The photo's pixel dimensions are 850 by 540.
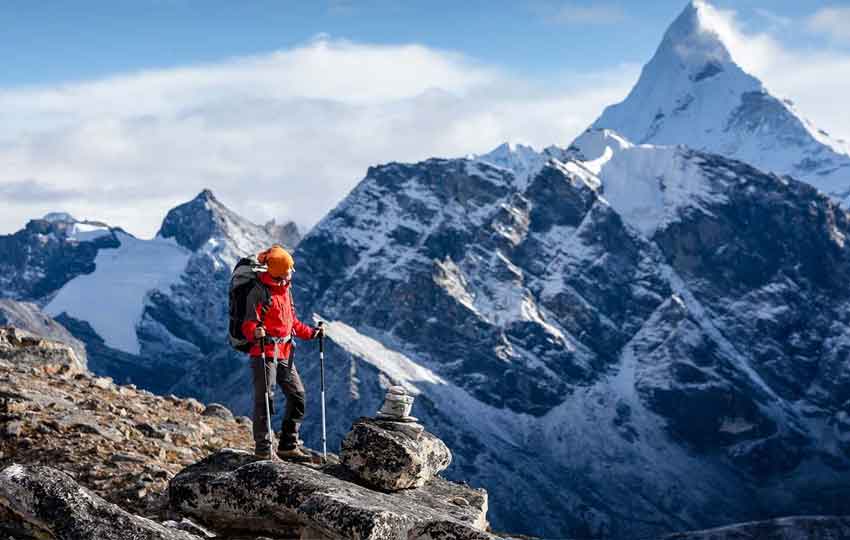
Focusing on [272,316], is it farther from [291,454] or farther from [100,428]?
[100,428]

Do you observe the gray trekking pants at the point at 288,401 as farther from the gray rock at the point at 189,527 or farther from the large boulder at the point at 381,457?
the gray rock at the point at 189,527

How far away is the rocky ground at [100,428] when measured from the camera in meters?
24.1

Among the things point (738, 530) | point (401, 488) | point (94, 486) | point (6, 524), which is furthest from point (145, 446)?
point (738, 530)

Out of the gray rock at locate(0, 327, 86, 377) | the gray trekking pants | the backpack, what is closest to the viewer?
the gray trekking pants

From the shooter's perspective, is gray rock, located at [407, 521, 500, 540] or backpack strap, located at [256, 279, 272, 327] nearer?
gray rock, located at [407, 521, 500, 540]

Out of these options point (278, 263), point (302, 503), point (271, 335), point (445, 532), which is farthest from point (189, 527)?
point (278, 263)

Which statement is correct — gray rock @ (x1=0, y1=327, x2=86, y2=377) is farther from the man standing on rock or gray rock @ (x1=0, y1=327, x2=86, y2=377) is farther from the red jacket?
the red jacket

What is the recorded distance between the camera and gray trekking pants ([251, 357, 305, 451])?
77.3 ft

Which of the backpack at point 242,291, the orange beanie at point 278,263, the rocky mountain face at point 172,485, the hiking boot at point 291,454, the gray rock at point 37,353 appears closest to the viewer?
the rocky mountain face at point 172,485

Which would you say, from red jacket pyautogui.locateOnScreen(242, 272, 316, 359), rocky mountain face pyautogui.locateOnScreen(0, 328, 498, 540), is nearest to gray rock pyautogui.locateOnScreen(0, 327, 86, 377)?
rocky mountain face pyautogui.locateOnScreen(0, 328, 498, 540)

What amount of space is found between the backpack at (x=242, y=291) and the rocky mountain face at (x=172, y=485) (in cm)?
239

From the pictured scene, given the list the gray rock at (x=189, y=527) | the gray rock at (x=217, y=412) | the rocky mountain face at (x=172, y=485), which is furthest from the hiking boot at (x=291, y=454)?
the gray rock at (x=217, y=412)

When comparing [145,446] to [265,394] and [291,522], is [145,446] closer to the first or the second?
[265,394]

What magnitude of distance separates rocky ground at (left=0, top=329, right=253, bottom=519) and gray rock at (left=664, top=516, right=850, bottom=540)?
217ft
